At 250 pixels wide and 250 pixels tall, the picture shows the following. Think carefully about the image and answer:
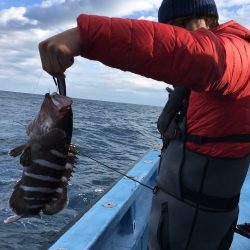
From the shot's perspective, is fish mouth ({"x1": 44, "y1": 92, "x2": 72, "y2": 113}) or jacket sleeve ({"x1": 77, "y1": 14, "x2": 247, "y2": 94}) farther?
fish mouth ({"x1": 44, "y1": 92, "x2": 72, "y2": 113})

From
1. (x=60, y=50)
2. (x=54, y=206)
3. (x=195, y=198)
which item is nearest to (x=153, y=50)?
(x=60, y=50)

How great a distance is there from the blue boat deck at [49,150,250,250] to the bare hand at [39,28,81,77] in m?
2.11

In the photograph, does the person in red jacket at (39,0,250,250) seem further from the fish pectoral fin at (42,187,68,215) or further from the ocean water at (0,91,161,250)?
the ocean water at (0,91,161,250)

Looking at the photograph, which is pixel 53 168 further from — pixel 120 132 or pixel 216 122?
pixel 120 132

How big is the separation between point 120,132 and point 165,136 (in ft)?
55.9

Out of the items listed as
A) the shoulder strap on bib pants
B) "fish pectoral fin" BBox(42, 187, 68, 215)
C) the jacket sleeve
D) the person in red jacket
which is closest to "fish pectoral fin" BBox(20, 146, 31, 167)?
"fish pectoral fin" BBox(42, 187, 68, 215)

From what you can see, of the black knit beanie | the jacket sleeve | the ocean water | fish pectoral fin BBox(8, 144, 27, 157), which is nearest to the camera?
the jacket sleeve

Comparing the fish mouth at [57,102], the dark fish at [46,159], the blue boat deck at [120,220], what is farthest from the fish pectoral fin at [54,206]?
the blue boat deck at [120,220]

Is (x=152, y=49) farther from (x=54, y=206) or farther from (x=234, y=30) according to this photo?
(x=54, y=206)

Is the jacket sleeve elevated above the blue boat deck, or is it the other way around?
the jacket sleeve

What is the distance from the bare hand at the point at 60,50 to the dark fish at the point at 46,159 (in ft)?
1.43

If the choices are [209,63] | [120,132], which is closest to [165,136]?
[209,63]

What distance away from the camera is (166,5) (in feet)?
7.90

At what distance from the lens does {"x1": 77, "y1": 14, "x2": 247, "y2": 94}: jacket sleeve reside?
4.53ft
